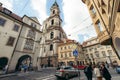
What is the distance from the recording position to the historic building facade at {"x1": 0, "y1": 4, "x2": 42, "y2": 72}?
1780 cm

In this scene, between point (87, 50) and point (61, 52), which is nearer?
point (61, 52)

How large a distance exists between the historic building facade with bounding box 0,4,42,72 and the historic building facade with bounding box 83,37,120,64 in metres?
32.2

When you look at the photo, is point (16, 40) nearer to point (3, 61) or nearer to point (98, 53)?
point (3, 61)

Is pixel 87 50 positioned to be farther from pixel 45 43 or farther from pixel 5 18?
pixel 5 18

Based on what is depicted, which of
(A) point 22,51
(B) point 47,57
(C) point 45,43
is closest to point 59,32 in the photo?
(C) point 45,43

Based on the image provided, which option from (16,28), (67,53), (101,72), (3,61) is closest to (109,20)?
(101,72)

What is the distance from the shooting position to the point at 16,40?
2031cm

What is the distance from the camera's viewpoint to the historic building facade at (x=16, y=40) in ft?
58.4

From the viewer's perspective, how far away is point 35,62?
24688 millimetres

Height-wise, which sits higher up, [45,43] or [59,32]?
[59,32]

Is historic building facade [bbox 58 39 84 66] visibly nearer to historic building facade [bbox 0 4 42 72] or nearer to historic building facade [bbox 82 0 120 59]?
historic building facade [bbox 0 4 42 72]

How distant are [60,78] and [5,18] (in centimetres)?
1769

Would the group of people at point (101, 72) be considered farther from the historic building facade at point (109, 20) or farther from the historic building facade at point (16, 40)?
the historic building facade at point (16, 40)

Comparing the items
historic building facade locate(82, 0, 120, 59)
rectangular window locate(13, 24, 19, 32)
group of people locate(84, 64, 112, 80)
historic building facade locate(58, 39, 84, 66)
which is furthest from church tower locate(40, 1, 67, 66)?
group of people locate(84, 64, 112, 80)
